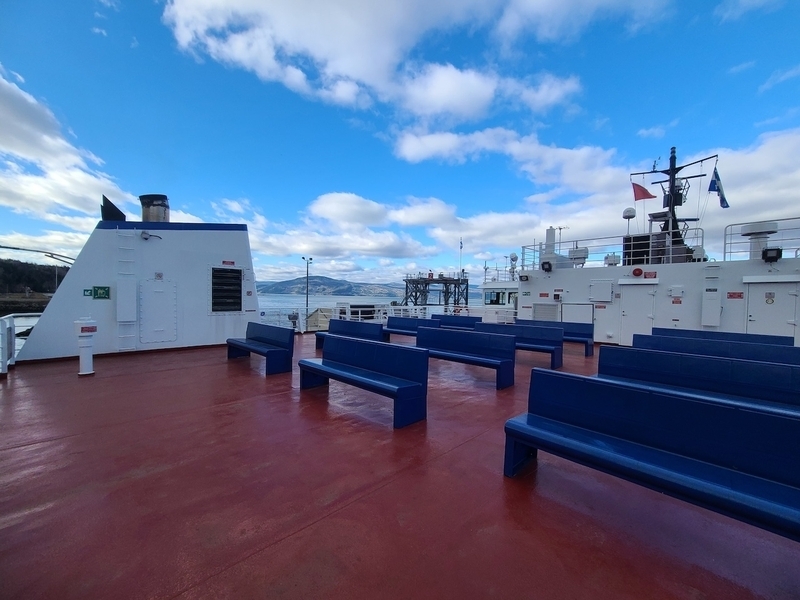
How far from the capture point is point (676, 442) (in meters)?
2.47

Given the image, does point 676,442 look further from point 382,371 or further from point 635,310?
point 635,310

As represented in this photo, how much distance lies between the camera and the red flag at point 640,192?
1354 cm

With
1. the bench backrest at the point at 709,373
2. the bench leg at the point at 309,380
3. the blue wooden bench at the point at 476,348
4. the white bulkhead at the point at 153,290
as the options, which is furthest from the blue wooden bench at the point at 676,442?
the white bulkhead at the point at 153,290

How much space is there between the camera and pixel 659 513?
2.55 meters

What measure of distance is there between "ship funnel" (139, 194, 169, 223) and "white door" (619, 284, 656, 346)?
1331 cm

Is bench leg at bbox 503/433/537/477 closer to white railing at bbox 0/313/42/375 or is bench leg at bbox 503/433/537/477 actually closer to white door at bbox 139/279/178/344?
white railing at bbox 0/313/42/375

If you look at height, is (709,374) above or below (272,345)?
above

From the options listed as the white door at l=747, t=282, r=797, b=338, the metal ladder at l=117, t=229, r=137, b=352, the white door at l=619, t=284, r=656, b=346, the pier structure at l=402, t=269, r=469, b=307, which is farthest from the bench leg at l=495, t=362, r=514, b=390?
the pier structure at l=402, t=269, r=469, b=307

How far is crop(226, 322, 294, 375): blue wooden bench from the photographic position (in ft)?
21.4

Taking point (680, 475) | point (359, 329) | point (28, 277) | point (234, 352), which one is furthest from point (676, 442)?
point (28, 277)

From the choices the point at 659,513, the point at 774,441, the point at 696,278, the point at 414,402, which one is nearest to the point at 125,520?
the point at 414,402

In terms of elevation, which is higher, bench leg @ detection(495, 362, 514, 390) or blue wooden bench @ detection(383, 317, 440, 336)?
blue wooden bench @ detection(383, 317, 440, 336)

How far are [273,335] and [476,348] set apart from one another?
393 centimetres

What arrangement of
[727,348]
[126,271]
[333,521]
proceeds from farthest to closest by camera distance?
[126,271], [727,348], [333,521]
